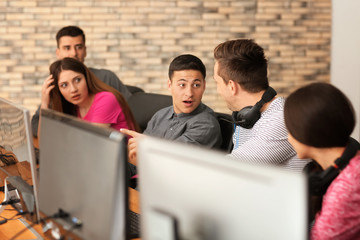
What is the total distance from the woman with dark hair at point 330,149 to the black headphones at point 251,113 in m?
0.55

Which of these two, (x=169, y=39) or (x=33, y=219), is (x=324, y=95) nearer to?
(x=33, y=219)

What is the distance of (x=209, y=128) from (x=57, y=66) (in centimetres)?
112

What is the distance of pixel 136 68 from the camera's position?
525 centimetres

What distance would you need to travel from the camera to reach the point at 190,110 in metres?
2.54

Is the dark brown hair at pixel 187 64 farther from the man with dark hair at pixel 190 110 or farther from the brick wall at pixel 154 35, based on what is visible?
the brick wall at pixel 154 35

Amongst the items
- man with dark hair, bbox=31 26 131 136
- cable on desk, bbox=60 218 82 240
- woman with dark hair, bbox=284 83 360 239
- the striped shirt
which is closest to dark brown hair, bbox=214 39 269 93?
the striped shirt

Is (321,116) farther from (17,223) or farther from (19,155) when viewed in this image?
(17,223)

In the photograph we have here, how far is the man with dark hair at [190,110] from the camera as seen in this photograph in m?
2.44

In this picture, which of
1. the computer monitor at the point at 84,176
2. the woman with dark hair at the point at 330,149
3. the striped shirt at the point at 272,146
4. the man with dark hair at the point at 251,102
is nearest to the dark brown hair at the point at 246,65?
the man with dark hair at the point at 251,102

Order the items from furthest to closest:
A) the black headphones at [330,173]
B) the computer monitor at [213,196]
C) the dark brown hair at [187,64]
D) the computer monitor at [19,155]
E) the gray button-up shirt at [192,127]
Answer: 1. the dark brown hair at [187,64]
2. the gray button-up shirt at [192,127]
3. the computer monitor at [19,155]
4. the black headphones at [330,173]
5. the computer monitor at [213,196]

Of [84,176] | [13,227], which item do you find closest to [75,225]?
[84,176]

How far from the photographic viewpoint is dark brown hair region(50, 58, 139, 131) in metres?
2.96

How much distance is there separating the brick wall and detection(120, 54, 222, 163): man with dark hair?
2.65m

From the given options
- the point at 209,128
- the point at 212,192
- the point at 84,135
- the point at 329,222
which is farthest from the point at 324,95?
the point at 209,128
